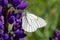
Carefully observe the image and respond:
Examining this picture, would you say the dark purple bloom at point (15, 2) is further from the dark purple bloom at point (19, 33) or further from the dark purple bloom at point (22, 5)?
the dark purple bloom at point (19, 33)

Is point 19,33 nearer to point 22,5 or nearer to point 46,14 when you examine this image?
point 22,5

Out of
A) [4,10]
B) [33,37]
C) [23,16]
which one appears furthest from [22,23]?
[33,37]

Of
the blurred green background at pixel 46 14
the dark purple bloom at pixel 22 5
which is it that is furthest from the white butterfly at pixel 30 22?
the blurred green background at pixel 46 14

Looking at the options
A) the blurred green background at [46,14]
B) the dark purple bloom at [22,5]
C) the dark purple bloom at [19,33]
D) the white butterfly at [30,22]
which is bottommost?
the blurred green background at [46,14]

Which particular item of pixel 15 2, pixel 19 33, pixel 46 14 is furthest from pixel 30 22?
pixel 46 14

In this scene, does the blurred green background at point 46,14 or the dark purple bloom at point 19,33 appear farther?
the blurred green background at point 46,14

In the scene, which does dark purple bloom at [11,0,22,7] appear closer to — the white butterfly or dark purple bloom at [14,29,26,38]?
the white butterfly

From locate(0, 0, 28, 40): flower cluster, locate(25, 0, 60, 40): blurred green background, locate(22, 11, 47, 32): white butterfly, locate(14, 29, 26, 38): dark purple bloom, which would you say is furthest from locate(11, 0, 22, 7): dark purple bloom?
locate(25, 0, 60, 40): blurred green background

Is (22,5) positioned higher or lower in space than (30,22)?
higher
